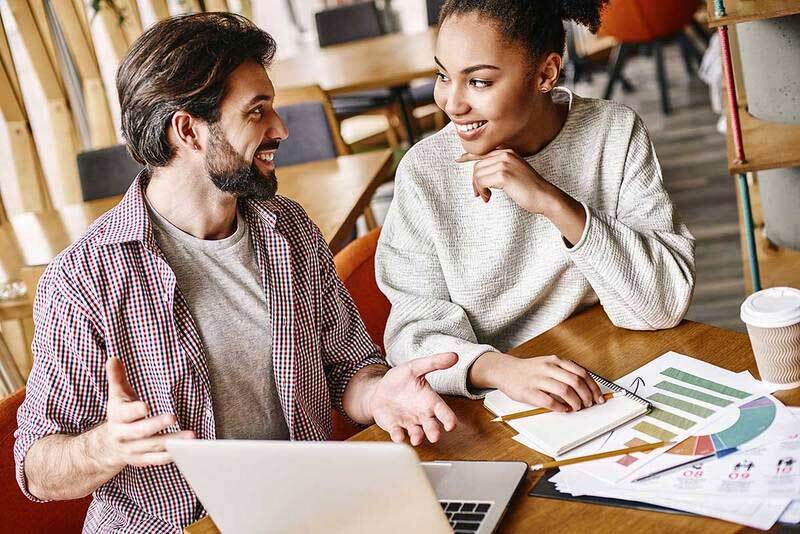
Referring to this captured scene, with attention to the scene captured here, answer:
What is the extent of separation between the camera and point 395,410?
1387 millimetres

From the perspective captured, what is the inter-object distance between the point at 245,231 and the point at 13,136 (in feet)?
10.7

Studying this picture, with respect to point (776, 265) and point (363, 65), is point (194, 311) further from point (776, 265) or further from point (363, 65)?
point (363, 65)

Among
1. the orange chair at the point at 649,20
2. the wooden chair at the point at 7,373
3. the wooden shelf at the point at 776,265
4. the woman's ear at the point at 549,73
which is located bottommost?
the wooden shelf at the point at 776,265

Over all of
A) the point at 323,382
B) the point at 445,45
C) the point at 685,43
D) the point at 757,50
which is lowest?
the point at 685,43

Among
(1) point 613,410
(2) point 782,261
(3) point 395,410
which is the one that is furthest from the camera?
(2) point 782,261

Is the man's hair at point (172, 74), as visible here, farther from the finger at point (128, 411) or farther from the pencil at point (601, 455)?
the pencil at point (601, 455)

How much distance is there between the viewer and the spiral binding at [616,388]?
1.29m

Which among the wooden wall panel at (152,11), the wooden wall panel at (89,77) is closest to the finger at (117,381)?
the wooden wall panel at (89,77)

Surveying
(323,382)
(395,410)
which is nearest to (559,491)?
(395,410)

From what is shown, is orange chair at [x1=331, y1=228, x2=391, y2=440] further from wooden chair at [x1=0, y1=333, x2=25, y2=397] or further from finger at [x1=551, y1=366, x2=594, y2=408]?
wooden chair at [x1=0, y1=333, x2=25, y2=397]

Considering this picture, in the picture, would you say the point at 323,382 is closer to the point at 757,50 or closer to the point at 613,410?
the point at 613,410

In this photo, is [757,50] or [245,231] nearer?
[245,231]

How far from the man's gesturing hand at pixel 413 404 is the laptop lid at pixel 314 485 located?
0.29m

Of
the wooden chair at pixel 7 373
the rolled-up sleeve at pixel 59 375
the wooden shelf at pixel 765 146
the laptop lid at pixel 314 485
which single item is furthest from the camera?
the wooden chair at pixel 7 373
